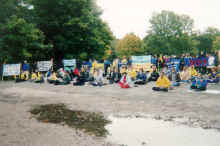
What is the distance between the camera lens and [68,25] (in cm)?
3002

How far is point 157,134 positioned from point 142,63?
16.0 m

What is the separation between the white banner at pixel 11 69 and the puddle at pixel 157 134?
65.5 ft

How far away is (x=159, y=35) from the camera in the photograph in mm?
64562

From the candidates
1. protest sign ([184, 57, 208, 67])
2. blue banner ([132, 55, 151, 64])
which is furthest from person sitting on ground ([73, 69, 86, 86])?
protest sign ([184, 57, 208, 67])

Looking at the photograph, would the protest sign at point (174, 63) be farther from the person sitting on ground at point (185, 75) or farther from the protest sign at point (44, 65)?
the protest sign at point (44, 65)

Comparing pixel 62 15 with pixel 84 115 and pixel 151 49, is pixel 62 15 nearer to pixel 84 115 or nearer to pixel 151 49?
pixel 84 115

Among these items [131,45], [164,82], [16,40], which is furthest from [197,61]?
[131,45]

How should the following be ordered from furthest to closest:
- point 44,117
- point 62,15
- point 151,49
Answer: point 151,49, point 62,15, point 44,117

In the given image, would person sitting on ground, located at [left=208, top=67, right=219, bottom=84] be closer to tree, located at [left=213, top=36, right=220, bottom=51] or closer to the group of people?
the group of people

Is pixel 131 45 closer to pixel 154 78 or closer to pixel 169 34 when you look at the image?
pixel 169 34

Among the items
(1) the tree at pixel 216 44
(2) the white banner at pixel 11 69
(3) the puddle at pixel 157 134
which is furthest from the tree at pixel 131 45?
(3) the puddle at pixel 157 134

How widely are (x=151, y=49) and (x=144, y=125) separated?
190 ft

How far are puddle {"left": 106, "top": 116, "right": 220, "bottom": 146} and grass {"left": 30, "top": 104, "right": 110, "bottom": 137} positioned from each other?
1.13 feet

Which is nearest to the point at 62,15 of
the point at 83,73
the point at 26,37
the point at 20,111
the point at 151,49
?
the point at 26,37
